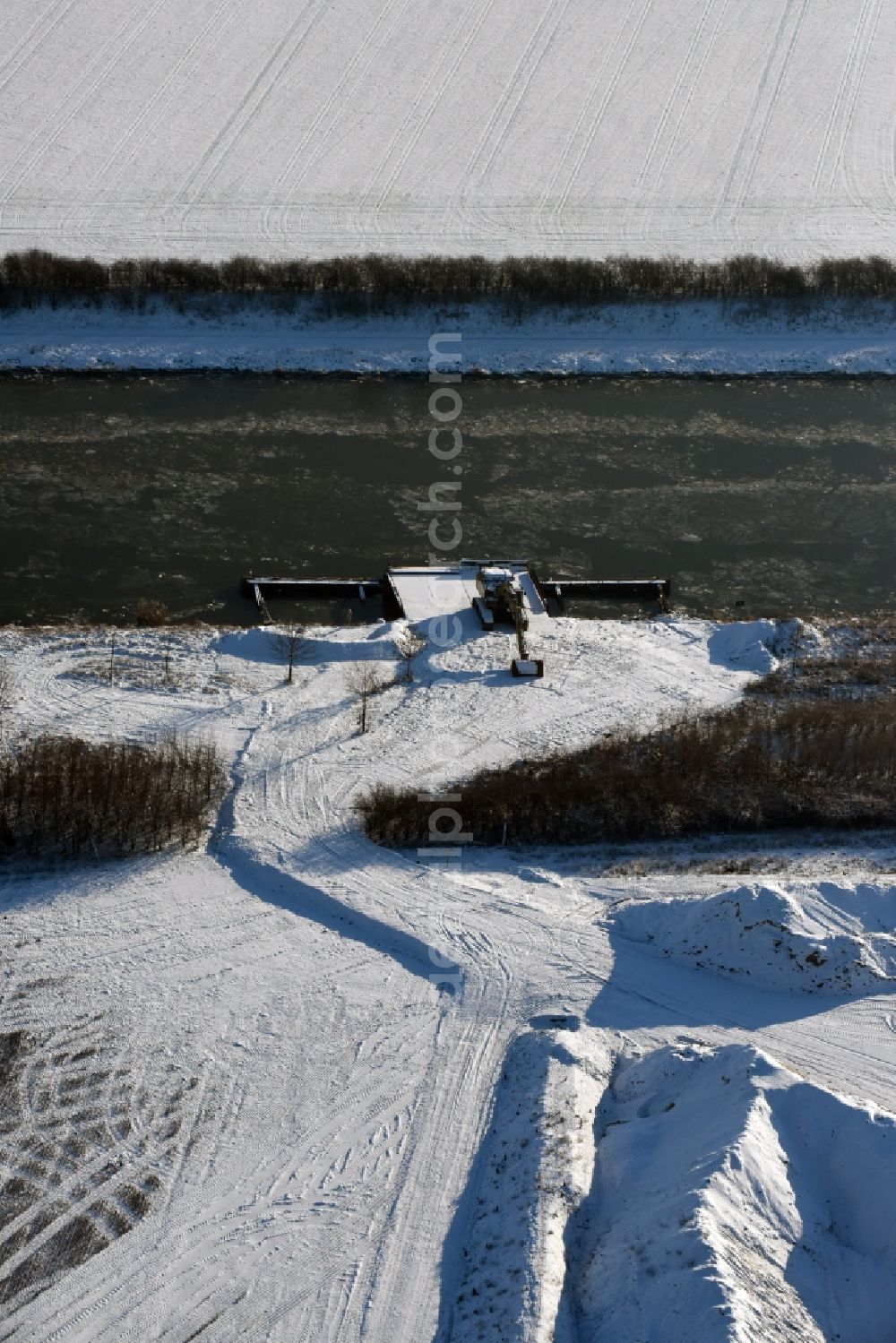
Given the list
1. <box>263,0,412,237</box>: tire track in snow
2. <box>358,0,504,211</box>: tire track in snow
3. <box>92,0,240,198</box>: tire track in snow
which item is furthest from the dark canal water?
<box>92,0,240,198</box>: tire track in snow

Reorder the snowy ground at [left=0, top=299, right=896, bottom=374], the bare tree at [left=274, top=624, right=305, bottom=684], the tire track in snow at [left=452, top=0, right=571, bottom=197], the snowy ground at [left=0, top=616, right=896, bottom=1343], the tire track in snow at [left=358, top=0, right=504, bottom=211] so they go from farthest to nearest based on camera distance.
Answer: the tire track in snow at [left=452, top=0, right=571, bottom=197] < the tire track in snow at [left=358, top=0, right=504, bottom=211] < the snowy ground at [left=0, top=299, right=896, bottom=374] < the bare tree at [left=274, top=624, right=305, bottom=684] < the snowy ground at [left=0, top=616, right=896, bottom=1343]

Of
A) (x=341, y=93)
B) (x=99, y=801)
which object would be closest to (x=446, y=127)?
(x=341, y=93)

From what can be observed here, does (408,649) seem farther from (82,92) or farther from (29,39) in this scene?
(29,39)

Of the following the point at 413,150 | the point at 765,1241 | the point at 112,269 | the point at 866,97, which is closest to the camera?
the point at 765,1241

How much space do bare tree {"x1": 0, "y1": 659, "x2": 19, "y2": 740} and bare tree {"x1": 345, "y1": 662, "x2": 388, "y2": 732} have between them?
4729 millimetres

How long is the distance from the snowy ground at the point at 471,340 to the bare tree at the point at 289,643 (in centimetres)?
1172

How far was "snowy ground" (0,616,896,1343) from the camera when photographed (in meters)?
12.1

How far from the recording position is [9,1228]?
507 inches

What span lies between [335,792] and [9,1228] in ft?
24.1

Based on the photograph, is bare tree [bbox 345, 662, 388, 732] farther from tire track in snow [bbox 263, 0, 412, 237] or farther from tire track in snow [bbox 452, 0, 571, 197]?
tire track in snow [bbox 452, 0, 571, 197]

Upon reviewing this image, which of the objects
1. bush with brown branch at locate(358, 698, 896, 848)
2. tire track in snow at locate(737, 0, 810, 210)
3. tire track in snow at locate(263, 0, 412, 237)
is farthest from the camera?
tire track in snow at locate(737, 0, 810, 210)

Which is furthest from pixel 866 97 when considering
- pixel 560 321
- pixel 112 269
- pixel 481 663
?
pixel 481 663

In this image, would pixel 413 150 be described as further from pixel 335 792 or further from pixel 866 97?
pixel 335 792

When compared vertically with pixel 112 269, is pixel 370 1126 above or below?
below
